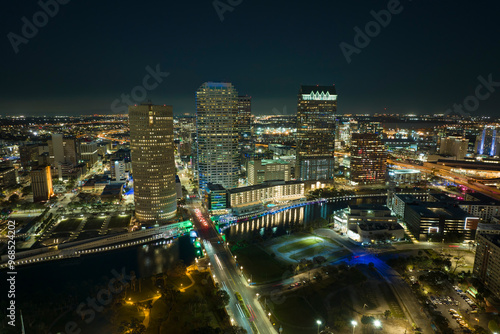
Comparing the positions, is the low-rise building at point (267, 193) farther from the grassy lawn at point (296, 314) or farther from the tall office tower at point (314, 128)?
the grassy lawn at point (296, 314)

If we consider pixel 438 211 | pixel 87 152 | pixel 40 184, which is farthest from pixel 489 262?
pixel 87 152

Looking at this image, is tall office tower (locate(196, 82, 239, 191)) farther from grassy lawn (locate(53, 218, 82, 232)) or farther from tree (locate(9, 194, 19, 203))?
tree (locate(9, 194, 19, 203))

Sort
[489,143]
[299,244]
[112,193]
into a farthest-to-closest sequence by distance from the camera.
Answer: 1. [489,143]
2. [112,193]
3. [299,244]

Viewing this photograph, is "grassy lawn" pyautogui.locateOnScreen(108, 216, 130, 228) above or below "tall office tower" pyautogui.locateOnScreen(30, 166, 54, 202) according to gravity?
below

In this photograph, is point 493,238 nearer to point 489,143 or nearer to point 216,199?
point 216,199

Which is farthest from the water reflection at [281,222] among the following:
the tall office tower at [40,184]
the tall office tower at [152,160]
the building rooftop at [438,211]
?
the tall office tower at [40,184]

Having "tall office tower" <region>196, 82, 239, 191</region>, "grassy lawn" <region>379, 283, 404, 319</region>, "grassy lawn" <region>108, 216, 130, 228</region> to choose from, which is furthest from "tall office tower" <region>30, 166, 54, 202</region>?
"grassy lawn" <region>379, 283, 404, 319</region>
